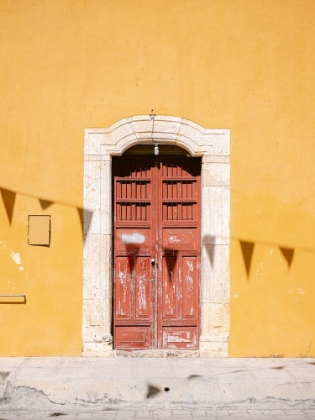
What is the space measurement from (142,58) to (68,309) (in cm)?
277

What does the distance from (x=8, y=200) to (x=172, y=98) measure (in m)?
2.05

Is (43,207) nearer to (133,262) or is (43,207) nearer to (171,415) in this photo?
(133,262)

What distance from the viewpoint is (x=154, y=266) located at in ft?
23.2

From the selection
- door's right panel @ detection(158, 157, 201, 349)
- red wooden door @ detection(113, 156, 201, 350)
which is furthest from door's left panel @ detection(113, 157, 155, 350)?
door's right panel @ detection(158, 157, 201, 349)

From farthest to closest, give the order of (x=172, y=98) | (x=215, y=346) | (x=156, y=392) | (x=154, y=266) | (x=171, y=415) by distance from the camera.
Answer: (x=154, y=266)
(x=172, y=98)
(x=215, y=346)
(x=156, y=392)
(x=171, y=415)

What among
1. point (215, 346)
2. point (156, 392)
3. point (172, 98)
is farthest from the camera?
point (172, 98)

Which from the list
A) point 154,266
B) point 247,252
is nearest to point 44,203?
point 154,266

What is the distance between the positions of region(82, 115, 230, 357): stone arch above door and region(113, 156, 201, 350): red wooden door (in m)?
0.17

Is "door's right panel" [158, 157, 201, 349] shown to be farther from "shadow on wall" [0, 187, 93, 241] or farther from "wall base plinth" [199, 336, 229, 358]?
"shadow on wall" [0, 187, 93, 241]

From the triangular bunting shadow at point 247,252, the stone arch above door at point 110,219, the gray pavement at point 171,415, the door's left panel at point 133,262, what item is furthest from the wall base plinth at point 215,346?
the gray pavement at point 171,415

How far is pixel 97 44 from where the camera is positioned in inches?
274

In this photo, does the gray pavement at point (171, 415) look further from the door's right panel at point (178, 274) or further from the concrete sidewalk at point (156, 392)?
the door's right panel at point (178, 274)

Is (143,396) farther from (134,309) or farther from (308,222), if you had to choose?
(308,222)

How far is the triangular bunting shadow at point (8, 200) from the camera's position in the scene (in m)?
6.92
